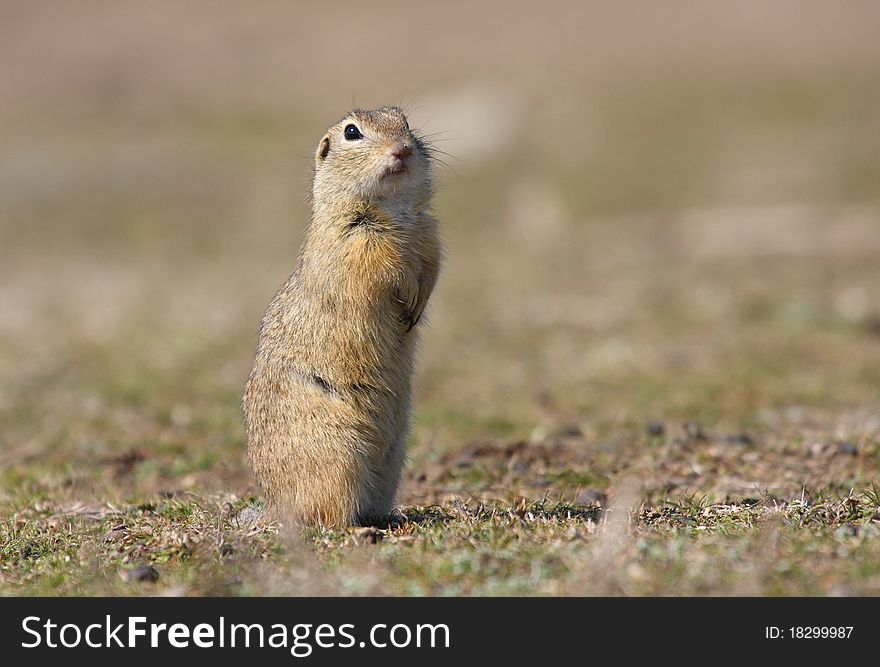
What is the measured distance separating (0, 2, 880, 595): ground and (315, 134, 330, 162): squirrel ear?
1210mm

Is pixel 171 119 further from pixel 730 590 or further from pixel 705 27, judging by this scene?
pixel 730 590

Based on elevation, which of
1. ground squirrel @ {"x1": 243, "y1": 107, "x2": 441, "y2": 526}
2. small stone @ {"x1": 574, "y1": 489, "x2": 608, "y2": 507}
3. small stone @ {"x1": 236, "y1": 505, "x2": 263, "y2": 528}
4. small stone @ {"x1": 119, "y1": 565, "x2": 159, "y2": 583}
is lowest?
small stone @ {"x1": 574, "y1": 489, "x2": 608, "y2": 507}

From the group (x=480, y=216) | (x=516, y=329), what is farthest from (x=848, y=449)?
(x=480, y=216)

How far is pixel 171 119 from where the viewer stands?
37.5m

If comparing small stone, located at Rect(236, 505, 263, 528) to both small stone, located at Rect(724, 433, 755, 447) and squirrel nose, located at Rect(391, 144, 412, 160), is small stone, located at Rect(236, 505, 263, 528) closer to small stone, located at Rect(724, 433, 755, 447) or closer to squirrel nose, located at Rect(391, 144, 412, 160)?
squirrel nose, located at Rect(391, 144, 412, 160)

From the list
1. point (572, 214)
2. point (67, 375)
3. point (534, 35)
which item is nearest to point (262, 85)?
point (534, 35)

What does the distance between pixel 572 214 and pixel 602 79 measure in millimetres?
15609

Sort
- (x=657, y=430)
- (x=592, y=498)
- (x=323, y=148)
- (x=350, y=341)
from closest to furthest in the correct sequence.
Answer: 1. (x=350, y=341)
2. (x=323, y=148)
3. (x=592, y=498)
4. (x=657, y=430)

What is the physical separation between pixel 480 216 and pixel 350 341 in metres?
18.4

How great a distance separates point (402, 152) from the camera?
6488mm

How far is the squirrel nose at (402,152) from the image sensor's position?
6477mm

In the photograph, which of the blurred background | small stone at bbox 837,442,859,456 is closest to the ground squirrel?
the blurred background

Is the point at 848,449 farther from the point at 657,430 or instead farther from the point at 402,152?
the point at 402,152

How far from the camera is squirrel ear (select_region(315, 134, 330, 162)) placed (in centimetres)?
699
